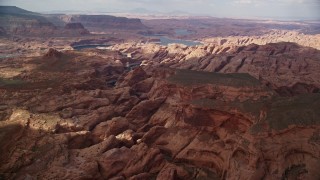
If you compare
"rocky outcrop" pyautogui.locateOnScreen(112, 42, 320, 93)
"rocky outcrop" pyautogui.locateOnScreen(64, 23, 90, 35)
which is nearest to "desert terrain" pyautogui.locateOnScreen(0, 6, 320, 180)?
"rocky outcrop" pyautogui.locateOnScreen(112, 42, 320, 93)

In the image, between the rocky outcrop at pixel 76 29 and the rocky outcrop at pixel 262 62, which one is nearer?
the rocky outcrop at pixel 262 62

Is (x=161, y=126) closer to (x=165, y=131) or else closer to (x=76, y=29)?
(x=165, y=131)

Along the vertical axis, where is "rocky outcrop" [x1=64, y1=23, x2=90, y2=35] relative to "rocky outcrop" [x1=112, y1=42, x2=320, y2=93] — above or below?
below

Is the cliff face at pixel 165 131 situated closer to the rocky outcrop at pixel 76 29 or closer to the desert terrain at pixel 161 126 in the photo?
the desert terrain at pixel 161 126

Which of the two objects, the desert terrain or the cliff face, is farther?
the desert terrain

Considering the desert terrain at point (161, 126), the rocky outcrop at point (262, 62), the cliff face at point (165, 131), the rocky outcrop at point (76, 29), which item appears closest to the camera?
the cliff face at point (165, 131)

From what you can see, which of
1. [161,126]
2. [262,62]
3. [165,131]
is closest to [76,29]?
[262,62]

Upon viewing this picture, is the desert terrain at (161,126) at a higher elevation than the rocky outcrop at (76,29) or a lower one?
higher

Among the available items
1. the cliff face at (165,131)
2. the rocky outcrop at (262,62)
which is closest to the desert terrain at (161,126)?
the cliff face at (165,131)

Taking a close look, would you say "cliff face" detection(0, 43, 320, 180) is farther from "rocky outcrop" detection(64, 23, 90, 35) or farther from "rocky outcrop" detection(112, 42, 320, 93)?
"rocky outcrop" detection(64, 23, 90, 35)
